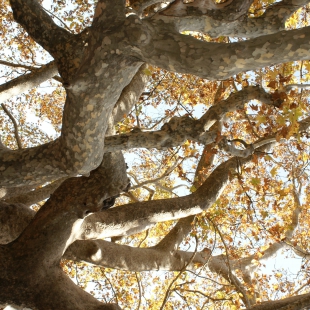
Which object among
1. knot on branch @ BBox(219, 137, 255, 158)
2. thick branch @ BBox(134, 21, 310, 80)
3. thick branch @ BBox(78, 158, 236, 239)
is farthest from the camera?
thick branch @ BBox(78, 158, 236, 239)

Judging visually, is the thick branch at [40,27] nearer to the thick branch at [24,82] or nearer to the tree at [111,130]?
the tree at [111,130]

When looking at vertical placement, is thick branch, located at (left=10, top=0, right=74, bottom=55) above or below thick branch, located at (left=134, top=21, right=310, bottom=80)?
above

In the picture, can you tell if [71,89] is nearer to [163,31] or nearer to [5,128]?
[163,31]

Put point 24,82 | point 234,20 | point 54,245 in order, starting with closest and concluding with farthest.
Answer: point 234,20
point 54,245
point 24,82

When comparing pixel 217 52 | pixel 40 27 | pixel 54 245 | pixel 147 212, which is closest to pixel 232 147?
pixel 147 212

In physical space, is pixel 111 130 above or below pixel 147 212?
above

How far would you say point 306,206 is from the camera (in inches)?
412

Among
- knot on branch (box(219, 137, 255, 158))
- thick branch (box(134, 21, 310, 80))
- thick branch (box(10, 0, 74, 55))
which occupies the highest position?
knot on branch (box(219, 137, 255, 158))

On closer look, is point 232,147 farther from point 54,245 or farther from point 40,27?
point 40,27

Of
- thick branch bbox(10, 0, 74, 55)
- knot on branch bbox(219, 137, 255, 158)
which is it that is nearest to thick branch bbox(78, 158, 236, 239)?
knot on branch bbox(219, 137, 255, 158)

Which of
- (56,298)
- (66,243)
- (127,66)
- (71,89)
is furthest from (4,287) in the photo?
(127,66)

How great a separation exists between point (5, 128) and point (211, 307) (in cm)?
835

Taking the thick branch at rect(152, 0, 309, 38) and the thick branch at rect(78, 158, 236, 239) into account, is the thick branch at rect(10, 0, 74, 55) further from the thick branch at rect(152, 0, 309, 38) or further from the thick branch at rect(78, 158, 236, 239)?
the thick branch at rect(78, 158, 236, 239)

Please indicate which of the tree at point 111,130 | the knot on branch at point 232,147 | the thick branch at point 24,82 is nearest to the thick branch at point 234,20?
the tree at point 111,130
